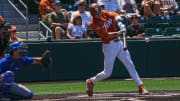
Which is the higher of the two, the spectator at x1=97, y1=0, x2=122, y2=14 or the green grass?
the spectator at x1=97, y1=0, x2=122, y2=14

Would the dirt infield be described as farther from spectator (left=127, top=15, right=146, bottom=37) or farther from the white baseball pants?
spectator (left=127, top=15, right=146, bottom=37)

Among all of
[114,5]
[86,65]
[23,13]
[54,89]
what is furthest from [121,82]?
[23,13]

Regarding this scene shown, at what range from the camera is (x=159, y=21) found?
14.9 meters

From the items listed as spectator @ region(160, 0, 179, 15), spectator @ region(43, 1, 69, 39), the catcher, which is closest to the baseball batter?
the catcher

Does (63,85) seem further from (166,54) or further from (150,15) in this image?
(150,15)

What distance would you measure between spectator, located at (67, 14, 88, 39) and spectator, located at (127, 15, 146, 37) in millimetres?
1312

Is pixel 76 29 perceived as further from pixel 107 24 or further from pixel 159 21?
pixel 107 24

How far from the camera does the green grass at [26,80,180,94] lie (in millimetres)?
10734

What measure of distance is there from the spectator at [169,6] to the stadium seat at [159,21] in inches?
22.2

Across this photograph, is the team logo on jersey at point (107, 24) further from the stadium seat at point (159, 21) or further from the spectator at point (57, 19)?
the stadium seat at point (159, 21)

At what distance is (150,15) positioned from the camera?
49.2 feet

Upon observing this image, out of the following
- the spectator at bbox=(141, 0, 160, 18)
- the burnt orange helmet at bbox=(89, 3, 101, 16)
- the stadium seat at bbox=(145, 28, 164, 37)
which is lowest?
the stadium seat at bbox=(145, 28, 164, 37)

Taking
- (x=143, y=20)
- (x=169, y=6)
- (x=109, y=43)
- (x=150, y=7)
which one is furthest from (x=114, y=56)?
(x=169, y=6)

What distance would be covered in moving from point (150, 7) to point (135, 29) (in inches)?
77.6
